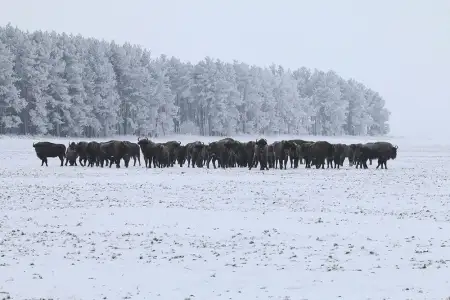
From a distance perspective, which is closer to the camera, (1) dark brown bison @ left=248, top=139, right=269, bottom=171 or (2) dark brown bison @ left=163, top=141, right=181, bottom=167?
(1) dark brown bison @ left=248, top=139, right=269, bottom=171

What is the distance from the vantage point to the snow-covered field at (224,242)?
11641 mm

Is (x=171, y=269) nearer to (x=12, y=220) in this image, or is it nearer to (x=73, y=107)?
(x=12, y=220)

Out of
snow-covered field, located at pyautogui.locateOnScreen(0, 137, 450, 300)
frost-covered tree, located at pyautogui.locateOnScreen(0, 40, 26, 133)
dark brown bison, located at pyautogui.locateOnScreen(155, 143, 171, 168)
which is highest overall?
frost-covered tree, located at pyautogui.locateOnScreen(0, 40, 26, 133)

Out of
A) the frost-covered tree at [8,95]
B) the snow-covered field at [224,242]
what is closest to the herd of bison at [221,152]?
the snow-covered field at [224,242]

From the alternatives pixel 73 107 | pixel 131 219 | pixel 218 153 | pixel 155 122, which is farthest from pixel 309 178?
pixel 155 122

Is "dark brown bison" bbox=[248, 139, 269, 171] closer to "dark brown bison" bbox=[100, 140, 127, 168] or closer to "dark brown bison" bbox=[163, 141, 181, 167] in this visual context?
"dark brown bison" bbox=[163, 141, 181, 167]

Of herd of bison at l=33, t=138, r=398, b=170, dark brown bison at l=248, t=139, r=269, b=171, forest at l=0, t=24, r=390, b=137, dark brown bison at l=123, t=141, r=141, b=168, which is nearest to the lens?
dark brown bison at l=248, t=139, r=269, b=171

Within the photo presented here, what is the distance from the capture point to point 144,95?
108 meters

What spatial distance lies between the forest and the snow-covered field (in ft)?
208

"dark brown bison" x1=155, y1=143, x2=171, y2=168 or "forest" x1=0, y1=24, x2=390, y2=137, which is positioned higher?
"forest" x1=0, y1=24, x2=390, y2=137

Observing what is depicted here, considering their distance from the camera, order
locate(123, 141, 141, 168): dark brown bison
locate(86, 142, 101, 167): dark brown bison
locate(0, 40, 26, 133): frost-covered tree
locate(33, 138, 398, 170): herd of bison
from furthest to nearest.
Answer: locate(0, 40, 26, 133): frost-covered tree
locate(86, 142, 101, 167): dark brown bison
locate(123, 141, 141, 168): dark brown bison
locate(33, 138, 398, 170): herd of bison

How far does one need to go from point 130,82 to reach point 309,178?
253 feet

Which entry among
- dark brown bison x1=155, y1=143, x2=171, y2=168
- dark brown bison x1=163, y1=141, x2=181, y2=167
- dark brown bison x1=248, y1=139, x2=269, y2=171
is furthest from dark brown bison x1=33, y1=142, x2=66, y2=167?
dark brown bison x1=248, y1=139, x2=269, y2=171

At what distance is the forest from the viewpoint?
3541 inches
